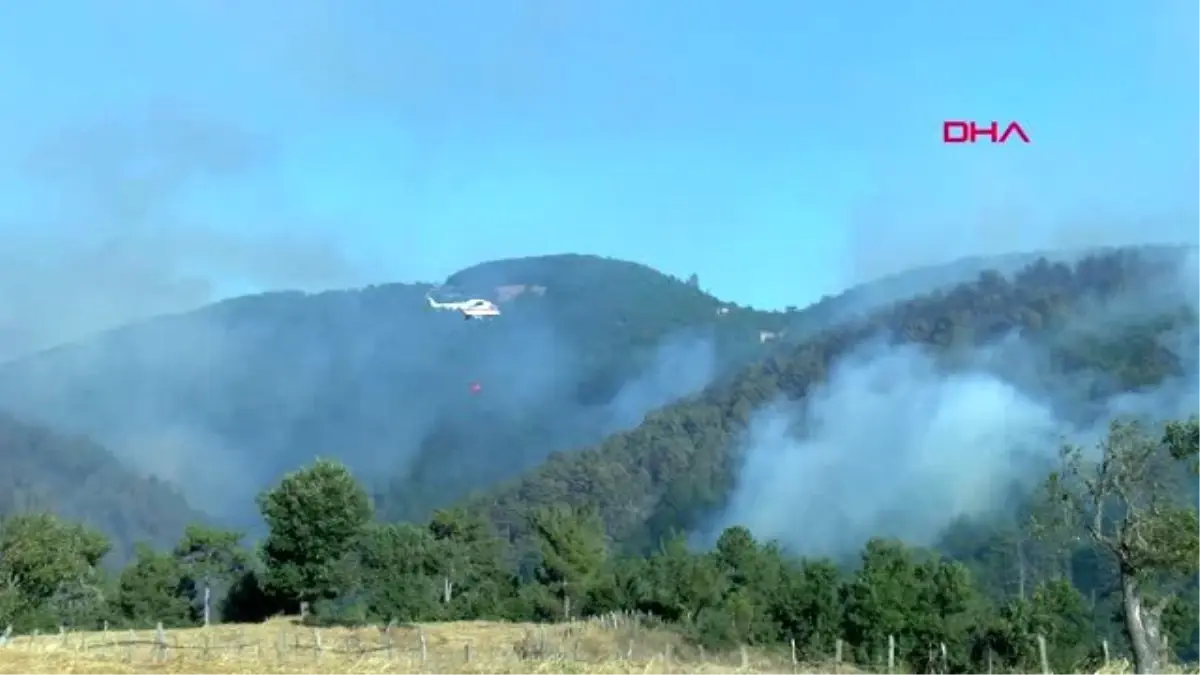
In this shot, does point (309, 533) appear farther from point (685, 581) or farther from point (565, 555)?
point (685, 581)

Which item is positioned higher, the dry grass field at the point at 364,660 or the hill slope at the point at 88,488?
the hill slope at the point at 88,488

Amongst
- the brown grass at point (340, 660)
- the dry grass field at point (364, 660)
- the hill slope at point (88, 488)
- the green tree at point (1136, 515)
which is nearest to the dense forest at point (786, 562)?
the green tree at point (1136, 515)

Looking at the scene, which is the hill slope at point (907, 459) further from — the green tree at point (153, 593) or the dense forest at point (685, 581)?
the green tree at point (153, 593)

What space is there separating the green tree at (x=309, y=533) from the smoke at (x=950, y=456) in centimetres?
9201

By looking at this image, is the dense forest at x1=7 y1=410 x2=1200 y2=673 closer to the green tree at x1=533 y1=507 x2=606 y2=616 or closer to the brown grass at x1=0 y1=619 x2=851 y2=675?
the green tree at x1=533 y1=507 x2=606 y2=616

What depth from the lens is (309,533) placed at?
79.4m

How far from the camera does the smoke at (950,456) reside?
521ft

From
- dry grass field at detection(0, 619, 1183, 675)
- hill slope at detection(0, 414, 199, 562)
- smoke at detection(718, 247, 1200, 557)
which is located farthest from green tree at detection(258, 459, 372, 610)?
hill slope at detection(0, 414, 199, 562)

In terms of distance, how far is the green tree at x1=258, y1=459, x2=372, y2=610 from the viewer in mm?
78938

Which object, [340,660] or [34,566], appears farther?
[34,566]

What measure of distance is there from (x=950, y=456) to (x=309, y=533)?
120712mm

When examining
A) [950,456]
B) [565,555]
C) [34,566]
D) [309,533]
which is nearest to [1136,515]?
[34,566]

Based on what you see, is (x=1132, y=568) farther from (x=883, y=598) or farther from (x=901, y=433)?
(x=901, y=433)

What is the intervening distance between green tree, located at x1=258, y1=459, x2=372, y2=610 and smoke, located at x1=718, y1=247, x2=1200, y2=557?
9201 centimetres
